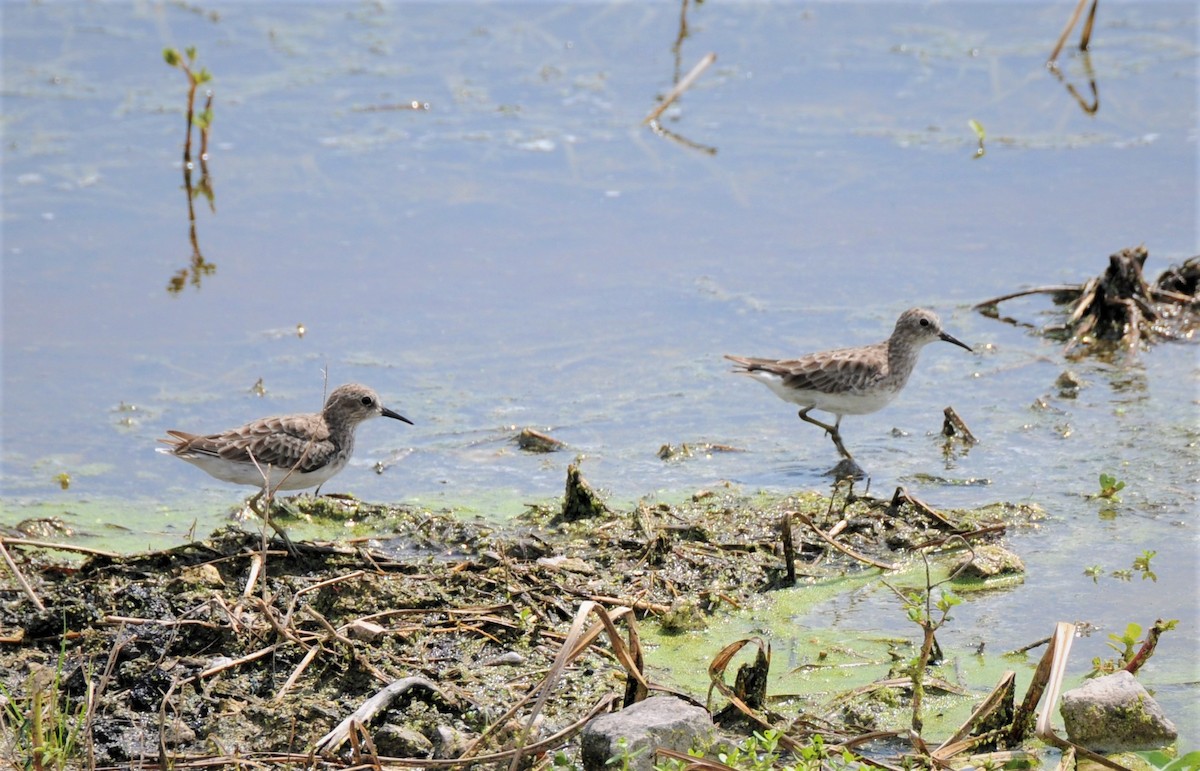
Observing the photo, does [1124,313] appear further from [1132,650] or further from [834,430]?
[1132,650]

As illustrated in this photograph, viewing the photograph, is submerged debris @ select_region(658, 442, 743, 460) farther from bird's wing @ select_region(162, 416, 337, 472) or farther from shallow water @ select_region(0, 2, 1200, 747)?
bird's wing @ select_region(162, 416, 337, 472)

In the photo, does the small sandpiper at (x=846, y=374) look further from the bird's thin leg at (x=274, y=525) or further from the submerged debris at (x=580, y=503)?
A: the bird's thin leg at (x=274, y=525)

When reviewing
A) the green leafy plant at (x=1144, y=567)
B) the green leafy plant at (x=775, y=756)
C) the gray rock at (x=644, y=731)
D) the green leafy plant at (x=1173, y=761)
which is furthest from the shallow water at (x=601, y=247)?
the gray rock at (x=644, y=731)

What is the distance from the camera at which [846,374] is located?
925cm

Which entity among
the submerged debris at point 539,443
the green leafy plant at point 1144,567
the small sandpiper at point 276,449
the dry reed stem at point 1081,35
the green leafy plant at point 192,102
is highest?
the dry reed stem at point 1081,35

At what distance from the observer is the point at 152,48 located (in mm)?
17266

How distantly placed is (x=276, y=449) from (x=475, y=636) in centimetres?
217

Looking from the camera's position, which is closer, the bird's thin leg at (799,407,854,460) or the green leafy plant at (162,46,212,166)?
the bird's thin leg at (799,407,854,460)

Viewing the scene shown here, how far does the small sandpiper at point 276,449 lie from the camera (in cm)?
780

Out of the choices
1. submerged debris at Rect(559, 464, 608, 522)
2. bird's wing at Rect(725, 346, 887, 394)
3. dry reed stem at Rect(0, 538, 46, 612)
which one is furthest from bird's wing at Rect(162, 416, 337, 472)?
bird's wing at Rect(725, 346, 887, 394)

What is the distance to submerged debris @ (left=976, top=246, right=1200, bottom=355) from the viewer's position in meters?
10.6

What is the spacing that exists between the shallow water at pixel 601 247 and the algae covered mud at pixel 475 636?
1.58 ft

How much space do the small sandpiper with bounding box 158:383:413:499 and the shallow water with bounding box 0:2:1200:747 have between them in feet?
1.89

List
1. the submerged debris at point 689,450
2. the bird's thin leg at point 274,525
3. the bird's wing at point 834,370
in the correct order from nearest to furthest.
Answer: the bird's thin leg at point 274,525 < the submerged debris at point 689,450 < the bird's wing at point 834,370
